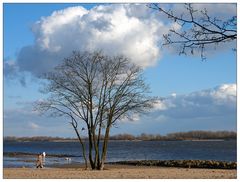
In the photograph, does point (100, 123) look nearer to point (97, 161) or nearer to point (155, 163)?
point (97, 161)

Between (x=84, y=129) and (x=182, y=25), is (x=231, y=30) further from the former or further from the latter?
(x=84, y=129)

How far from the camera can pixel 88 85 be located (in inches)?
1009

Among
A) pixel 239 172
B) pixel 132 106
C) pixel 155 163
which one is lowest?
pixel 155 163

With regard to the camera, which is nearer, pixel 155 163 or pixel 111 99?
pixel 111 99

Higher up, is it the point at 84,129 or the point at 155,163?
the point at 84,129

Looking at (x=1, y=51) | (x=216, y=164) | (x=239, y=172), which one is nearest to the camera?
(x=239, y=172)

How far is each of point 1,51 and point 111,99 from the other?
14038 mm

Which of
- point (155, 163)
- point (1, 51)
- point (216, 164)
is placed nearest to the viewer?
point (1, 51)

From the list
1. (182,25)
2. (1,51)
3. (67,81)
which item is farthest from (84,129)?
(182,25)

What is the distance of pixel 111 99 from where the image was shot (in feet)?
84.0

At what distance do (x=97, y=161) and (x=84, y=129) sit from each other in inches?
84.5

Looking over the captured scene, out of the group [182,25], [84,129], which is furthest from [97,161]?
[182,25]

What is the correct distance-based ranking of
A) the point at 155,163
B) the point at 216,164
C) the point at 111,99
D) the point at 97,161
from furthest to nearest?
the point at 155,163 → the point at 216,164 → the point at 97,161 → the point at 111,99

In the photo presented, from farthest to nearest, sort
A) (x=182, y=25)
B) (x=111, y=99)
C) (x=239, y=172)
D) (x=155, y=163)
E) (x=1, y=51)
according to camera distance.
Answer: (x=155, y=163), (x=111, y=99), (x=1, y=51), (x=239, y=172), (x=182, y=25)
